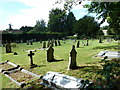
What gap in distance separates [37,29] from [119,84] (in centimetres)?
8379

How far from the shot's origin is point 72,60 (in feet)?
25.2

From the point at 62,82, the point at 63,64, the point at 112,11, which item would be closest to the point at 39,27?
the point at 112,11

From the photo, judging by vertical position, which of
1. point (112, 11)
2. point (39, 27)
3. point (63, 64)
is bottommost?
point (63, 64)

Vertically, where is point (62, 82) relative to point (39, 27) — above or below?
below

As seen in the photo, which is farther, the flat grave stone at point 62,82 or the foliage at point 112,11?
the foliage at point 112,11

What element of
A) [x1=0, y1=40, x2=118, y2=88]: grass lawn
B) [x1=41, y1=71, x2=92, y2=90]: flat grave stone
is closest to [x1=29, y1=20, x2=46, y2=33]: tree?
[x1=0, y1=40, x2=118, y2=88]: grass lawn

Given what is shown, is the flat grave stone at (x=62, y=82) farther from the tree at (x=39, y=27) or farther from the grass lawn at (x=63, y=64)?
the tree at (x=39, y=27)

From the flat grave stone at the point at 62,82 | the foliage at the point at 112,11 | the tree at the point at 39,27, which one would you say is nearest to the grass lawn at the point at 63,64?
the flat grave stone at the point at 62,82

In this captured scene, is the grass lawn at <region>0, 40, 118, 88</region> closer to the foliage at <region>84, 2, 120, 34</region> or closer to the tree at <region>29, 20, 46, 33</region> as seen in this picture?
the foliage at <region>84, 2, 120, 34</region>

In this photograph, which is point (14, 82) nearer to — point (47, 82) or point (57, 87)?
point (47, 82)

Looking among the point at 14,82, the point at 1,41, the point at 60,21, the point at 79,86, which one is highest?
the point at 60,21

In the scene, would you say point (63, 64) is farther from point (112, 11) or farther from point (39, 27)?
point (39, 27)

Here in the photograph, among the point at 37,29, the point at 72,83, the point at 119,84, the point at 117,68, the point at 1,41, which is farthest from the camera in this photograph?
the point at 37,29

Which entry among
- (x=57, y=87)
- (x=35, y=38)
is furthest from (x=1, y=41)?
(x=57, y=87)
